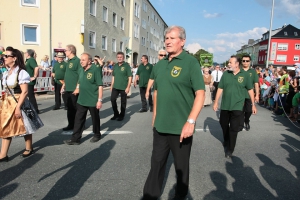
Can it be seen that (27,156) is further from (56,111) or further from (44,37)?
(44,37)

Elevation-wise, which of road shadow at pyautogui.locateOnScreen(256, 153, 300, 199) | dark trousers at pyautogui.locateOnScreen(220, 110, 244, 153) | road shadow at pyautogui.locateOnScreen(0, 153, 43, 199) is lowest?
road shadow at pyautogui.locateOnScreen(0, 153, 43, 199)

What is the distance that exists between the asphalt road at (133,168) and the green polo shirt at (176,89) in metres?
1.04

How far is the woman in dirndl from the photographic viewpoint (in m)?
4.06

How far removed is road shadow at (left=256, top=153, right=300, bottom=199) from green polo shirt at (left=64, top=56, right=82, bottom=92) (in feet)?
15.1

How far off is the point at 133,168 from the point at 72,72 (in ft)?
11.4

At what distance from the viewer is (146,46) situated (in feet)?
154

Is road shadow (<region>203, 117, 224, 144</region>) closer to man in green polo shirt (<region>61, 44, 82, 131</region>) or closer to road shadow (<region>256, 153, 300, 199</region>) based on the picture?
road shadow (<region>256, 153, 300, 199</region>)

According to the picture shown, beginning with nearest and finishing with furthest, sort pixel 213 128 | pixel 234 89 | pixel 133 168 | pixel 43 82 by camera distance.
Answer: pixel 133 168 → pixel 234 89 → pixel 213 128 → pixel 43 82

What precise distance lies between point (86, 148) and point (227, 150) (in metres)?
2.64

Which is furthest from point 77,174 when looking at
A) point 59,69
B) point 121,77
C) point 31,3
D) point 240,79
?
point 31,3

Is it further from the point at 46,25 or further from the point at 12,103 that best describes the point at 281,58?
the point at 12,103

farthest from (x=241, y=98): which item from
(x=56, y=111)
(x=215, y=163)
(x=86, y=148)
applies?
(x=56, y=111)

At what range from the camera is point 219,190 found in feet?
11.0

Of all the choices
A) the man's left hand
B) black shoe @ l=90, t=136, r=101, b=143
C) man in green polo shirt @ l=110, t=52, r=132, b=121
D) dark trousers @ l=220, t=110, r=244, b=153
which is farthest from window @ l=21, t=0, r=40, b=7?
the man's left hand
